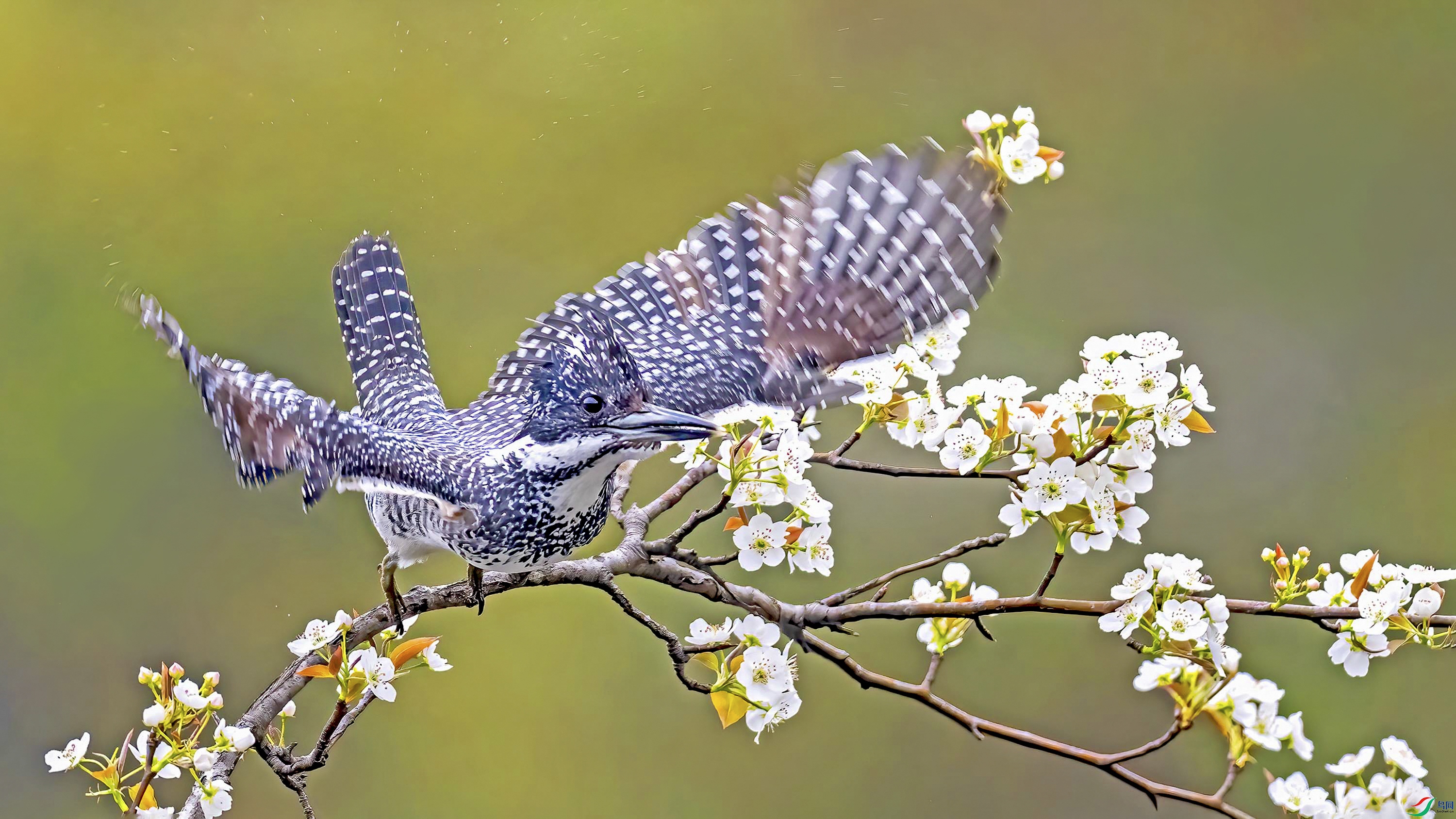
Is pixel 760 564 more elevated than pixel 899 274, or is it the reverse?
pixel 899 274

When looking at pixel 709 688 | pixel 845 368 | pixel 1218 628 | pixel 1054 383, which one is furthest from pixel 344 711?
pixel 1054 383

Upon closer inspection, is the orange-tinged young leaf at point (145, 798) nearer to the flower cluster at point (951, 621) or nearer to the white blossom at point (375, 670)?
the white blossom at point (375, 670)

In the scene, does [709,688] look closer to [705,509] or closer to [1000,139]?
[705,509]

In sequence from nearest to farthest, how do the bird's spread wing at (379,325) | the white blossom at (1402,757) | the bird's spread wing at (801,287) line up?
the white blossom at (1402,757), the bird's spread wing at (801,287), the bird's spread wing at (379,325)

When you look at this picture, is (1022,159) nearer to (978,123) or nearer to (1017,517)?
(978,123)

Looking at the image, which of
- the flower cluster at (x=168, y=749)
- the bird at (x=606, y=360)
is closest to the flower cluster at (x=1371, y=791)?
the bird at (x=606, y=360)

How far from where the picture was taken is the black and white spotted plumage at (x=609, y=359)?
0.71 m

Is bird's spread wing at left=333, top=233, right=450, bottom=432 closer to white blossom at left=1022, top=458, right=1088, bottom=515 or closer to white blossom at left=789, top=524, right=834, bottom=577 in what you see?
white blossom at left=789, top=524, right=834, bottom=577

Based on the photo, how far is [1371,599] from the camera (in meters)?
0.65

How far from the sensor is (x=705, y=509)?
0.74 m

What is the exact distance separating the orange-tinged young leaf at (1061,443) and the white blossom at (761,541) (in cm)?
16

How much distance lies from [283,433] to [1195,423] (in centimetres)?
53

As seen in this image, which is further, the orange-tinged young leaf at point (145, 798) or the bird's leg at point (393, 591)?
the bird's leg at point (393, 591)

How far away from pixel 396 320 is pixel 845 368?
43 cm
